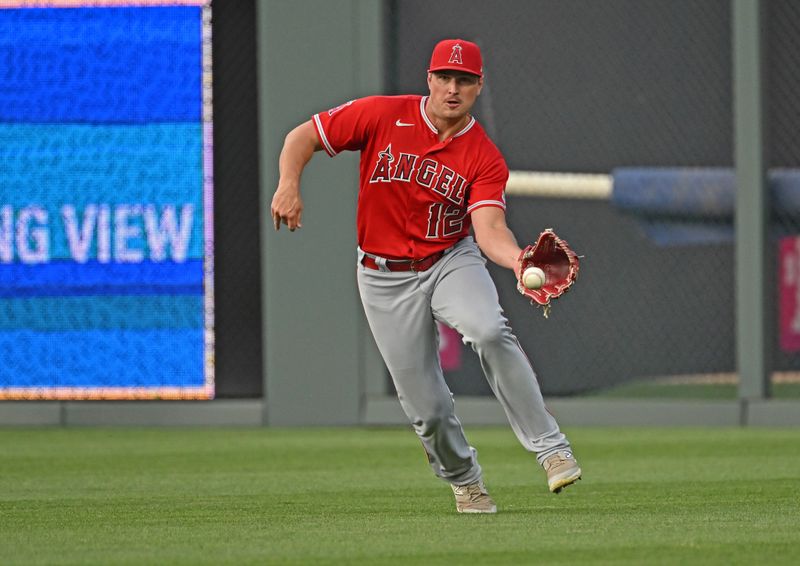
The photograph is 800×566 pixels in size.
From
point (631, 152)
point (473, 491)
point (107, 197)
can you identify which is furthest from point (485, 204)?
point (107, 197)

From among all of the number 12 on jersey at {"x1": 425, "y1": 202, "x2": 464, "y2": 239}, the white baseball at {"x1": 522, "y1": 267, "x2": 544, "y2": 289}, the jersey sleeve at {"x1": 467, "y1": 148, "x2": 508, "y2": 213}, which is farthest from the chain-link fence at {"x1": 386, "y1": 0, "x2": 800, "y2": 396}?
the white baseball at {"x1": 522, "y1": 267, "x2": 544, "y2": 289}

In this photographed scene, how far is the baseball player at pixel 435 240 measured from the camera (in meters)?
5.97

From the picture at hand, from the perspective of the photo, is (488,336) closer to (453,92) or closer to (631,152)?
(453,92)

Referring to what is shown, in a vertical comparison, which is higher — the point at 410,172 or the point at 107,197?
the point at 410,172

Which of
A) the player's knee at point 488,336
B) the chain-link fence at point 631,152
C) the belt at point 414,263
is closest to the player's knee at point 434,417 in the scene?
the player's knee at point 488,336

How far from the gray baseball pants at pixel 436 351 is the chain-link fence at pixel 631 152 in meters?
5.14

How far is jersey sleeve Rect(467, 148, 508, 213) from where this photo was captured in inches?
236

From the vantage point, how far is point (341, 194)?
11.2m

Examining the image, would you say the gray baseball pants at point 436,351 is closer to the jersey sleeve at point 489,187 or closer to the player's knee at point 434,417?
the player's knee at point 434,417

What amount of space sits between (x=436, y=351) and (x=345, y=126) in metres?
0.92

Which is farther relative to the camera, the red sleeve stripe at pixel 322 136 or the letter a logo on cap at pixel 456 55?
the red sleeve stripe at pixel 322 136

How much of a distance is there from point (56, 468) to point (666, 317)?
4.72m

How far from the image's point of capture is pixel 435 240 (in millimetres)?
6172

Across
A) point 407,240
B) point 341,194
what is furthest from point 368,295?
→ point 341,194
